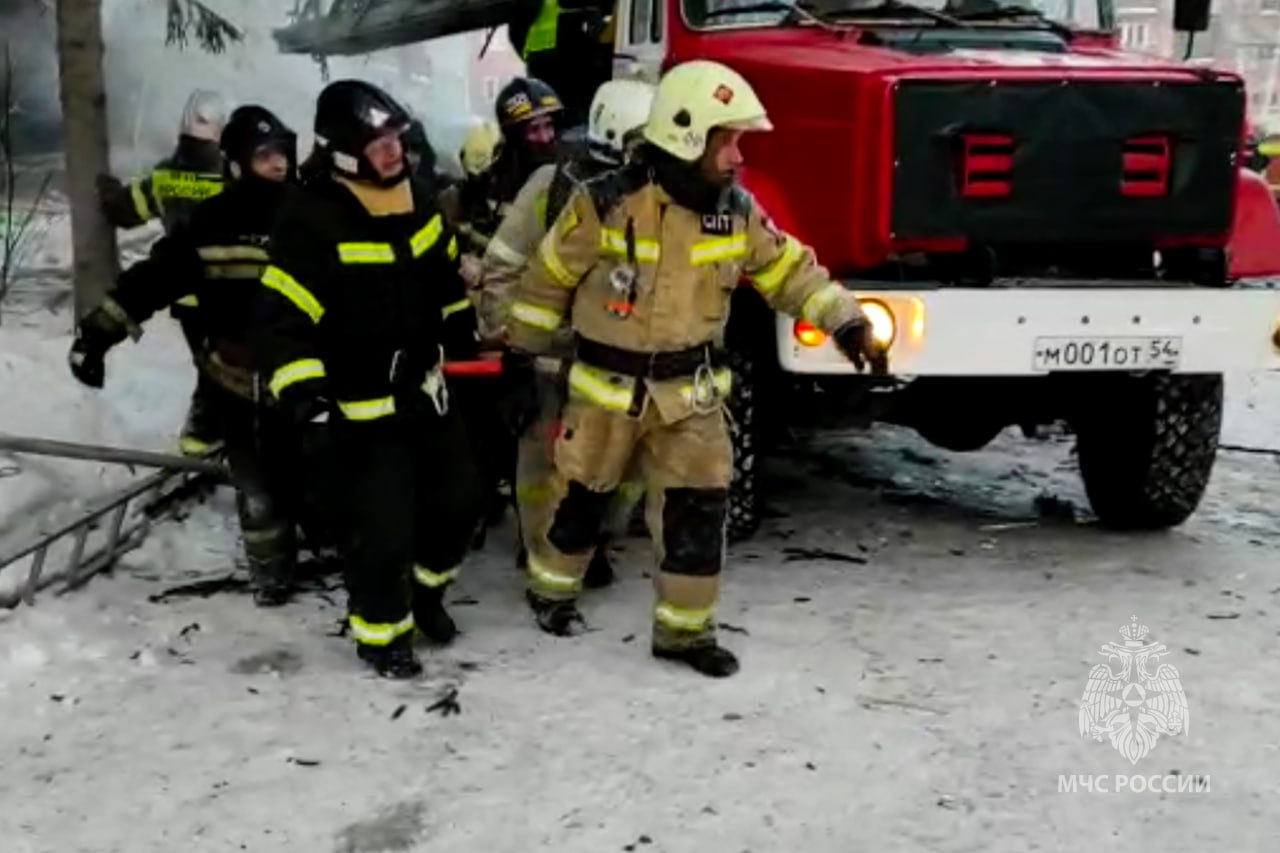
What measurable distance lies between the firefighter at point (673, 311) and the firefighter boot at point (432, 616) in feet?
1.77

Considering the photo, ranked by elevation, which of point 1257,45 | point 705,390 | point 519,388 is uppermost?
point 1257,45

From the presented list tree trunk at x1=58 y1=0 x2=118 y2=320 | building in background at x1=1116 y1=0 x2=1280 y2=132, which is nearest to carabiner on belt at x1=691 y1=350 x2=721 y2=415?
tree trunk at x1=58 y1=0 x2=118 y2=320

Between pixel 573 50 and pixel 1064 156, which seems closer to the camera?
pixel 1064 156

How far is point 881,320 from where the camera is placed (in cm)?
491

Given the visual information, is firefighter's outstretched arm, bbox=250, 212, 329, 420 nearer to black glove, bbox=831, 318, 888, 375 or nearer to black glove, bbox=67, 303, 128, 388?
black glove, bbox=67, 303, 128, 388

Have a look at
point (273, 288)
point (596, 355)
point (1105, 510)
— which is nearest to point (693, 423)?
point (596, 355)

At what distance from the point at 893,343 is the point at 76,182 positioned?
3.99 meters

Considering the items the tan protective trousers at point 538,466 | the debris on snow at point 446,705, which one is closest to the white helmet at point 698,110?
the tan protective trousers at point 538,466

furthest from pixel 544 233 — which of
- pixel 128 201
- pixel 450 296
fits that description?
pixel 128 201

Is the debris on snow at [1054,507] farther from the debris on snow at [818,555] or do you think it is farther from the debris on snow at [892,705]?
the debris on snow at [892,705]

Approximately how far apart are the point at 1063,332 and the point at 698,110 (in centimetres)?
146

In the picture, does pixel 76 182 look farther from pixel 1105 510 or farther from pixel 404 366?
pixel 1105 510

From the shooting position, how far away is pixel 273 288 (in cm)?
427

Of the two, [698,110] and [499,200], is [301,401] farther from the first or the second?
[499,200]
